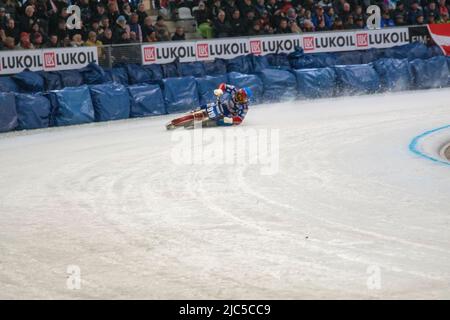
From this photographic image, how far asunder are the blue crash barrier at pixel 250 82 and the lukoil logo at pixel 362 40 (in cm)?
461

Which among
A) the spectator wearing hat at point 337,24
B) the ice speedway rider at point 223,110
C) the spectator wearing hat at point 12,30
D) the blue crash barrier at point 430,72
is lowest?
the blue crash barrier at point 430,72

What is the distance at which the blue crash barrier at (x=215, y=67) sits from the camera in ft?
80.8

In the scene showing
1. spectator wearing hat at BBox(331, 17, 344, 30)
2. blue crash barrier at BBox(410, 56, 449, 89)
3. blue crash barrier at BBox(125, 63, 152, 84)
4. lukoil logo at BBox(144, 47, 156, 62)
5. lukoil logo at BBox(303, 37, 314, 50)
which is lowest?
blue crash barrier at BBox(410, 56, 449, 89)

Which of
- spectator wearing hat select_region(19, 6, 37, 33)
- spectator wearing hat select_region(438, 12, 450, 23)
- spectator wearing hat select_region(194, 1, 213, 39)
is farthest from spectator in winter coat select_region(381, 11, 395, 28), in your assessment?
spectator wearing hat select_region(19, 6, 37, 33)

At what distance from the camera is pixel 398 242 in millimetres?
8320

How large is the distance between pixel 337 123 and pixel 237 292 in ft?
41.1

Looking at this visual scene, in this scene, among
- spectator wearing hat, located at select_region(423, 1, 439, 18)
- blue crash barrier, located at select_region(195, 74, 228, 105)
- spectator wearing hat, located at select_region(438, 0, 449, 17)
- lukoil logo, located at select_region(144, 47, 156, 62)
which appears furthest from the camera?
spectator wearing hat, located at select_region(438, 0, 449, 17)

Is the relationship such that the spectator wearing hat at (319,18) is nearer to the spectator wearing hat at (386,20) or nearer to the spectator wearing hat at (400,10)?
the spectator wearing hat at (386,20)

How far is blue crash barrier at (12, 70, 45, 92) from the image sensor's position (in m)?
20.9

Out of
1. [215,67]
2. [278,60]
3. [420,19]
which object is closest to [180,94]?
[215,67]

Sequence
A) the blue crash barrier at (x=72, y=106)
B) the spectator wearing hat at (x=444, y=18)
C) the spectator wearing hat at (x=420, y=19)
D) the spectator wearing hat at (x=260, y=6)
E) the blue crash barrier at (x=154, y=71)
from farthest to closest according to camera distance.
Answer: the spectator wearing hat at (x=444, y=18)
the spectator wearing hat at (x=420, y=19)
the spectator wearing hat at (x=260, y=6)
the blue crash barrier at (x=154, y=71)
the blue crash barrier at (x=72, y=106)

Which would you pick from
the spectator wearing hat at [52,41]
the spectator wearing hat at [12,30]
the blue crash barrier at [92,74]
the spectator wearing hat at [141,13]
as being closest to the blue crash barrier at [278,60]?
the spectator wearing hat at [141,13]

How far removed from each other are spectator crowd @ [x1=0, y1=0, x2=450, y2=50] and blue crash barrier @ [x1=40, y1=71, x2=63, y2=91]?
0.80m

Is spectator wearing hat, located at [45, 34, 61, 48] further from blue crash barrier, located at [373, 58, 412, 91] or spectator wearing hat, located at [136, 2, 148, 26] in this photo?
blue crash barrier, located at [373, 58, 412, 91]
